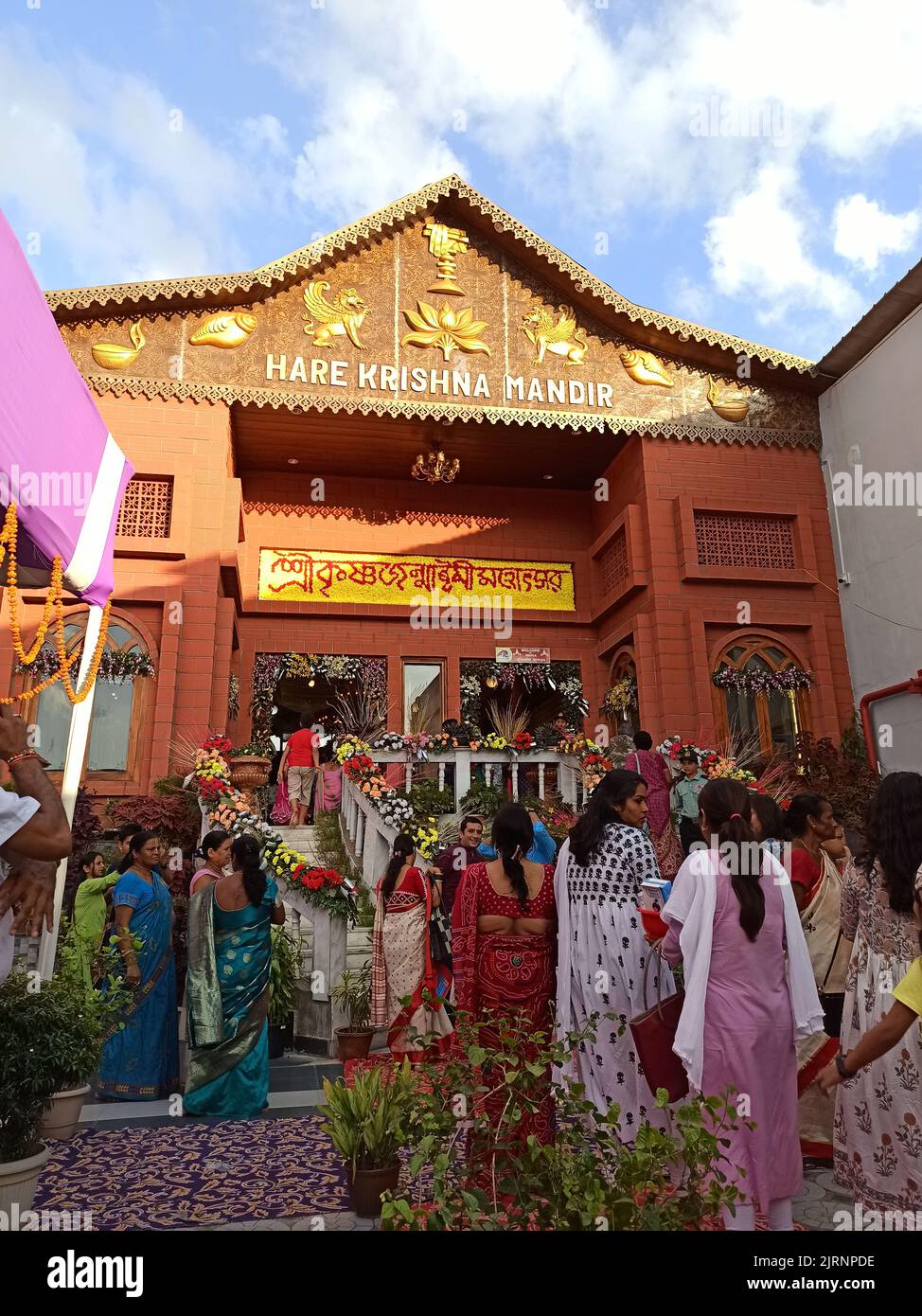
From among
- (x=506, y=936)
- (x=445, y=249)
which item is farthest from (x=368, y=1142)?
(x=445, y=249)

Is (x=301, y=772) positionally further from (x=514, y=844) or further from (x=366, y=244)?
(x=366, y=244)

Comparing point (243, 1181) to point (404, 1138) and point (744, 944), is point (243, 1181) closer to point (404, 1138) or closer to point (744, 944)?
point (404, 1138)

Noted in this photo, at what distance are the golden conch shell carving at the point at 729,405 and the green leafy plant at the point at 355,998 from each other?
1067cm

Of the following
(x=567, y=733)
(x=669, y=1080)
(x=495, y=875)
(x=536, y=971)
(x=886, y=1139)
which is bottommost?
(x=886, y=1139)

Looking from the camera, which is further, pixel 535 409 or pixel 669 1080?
pixel 535 409

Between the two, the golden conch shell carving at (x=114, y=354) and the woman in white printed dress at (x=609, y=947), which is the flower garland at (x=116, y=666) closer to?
the golden conch shell carving at (x=114, y=354)

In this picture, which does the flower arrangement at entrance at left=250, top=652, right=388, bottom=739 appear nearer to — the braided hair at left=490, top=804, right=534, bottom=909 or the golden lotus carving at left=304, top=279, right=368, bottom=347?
the golden lotus carving at left=304, top=279, right=368, bottom=347

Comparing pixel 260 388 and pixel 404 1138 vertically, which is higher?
pixel 260 388

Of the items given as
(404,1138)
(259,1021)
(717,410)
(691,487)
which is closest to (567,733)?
(691,487)

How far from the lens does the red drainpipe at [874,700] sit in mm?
11031

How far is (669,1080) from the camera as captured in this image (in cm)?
299

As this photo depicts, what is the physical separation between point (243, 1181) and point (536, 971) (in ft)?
5.40

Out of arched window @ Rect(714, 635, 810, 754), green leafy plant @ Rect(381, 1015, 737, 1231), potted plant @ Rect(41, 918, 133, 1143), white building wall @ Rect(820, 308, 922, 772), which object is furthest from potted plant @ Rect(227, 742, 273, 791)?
white building wall @ Rect(820, 308, 922, 772)

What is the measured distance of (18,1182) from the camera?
9.48 ft
